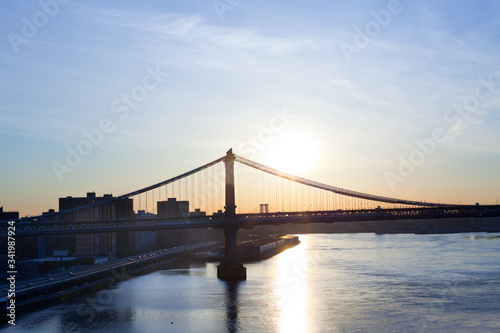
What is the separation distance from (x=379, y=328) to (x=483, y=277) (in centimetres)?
4209

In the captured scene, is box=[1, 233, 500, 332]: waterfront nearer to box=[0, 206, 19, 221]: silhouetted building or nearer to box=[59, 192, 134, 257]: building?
box=[59, 192, 134, 257]: building

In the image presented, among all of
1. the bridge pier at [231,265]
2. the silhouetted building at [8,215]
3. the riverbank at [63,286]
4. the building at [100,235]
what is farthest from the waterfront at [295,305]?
the silhouetted building at [8,215]

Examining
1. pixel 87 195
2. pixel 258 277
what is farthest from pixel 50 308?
pixel 87 195

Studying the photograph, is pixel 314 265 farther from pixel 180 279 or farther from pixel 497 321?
pixel 497 321

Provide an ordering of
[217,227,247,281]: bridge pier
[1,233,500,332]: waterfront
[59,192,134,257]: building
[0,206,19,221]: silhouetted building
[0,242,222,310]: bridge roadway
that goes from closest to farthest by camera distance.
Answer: [1,233,500,332]: waterfront → [0,242,222,310]: bridge roadway → [217,227,247,281]: bridge pier → [59,192,134,257]: building → [0,206,19,221]: silhouetted building

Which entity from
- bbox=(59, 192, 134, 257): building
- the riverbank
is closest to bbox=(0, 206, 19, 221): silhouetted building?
bbox=(59, 192, 134, 257): building

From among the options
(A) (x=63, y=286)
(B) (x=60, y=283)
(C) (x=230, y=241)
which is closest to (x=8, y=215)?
(C) (x=230, y=241)

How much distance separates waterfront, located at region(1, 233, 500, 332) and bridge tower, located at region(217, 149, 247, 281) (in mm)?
2019

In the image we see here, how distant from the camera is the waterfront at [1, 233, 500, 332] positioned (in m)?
50.7

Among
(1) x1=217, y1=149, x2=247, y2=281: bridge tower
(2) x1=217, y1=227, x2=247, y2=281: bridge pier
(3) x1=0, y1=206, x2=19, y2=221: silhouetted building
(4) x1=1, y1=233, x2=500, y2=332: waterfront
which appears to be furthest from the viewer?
(3) x1=0, y1=206, x2=19, y2=221: silhouetted building

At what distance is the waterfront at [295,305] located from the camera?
5066 centimetres

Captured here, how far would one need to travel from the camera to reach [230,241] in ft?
301

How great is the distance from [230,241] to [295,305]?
3143cm

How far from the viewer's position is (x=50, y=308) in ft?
205
